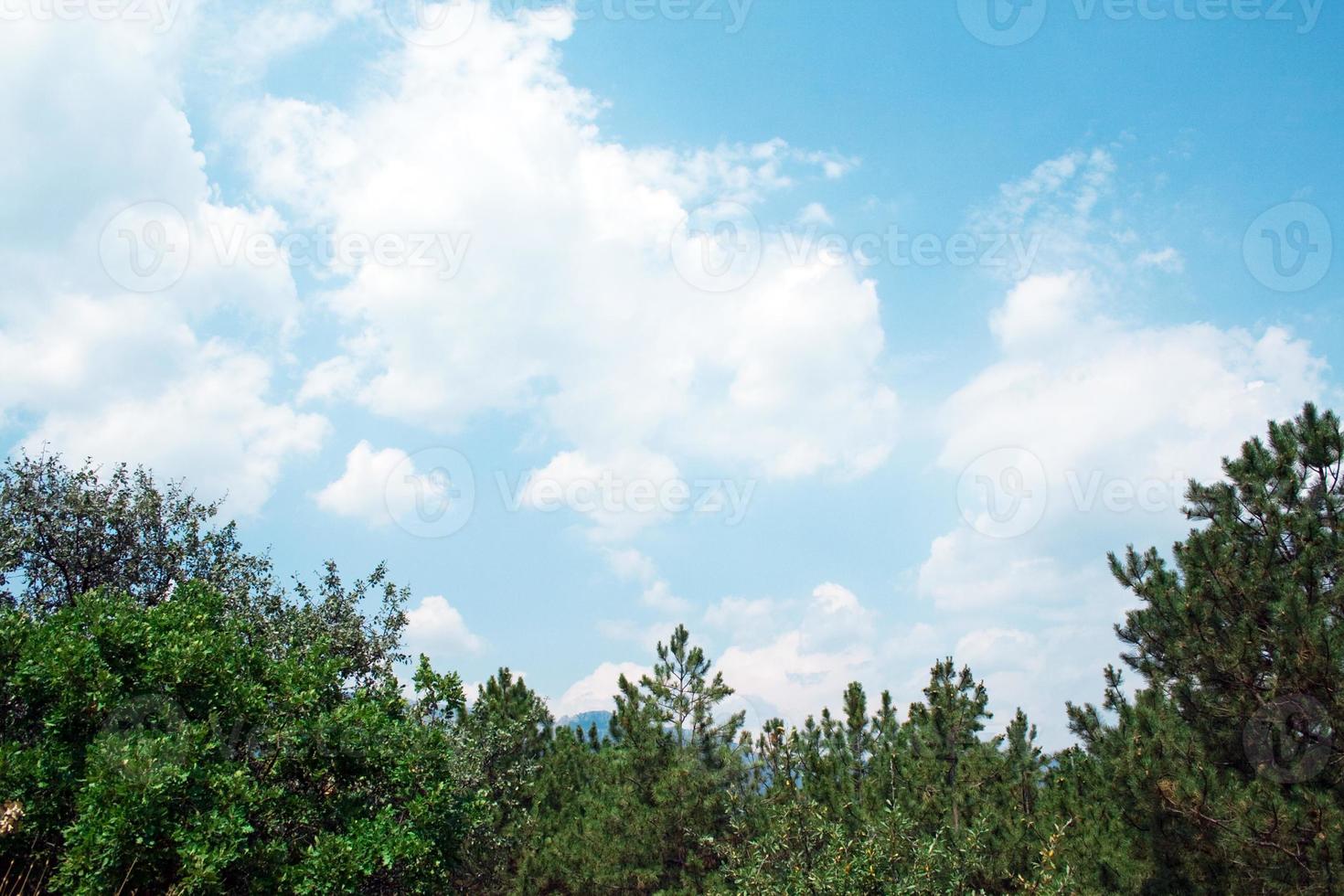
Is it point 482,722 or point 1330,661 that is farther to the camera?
point 482,722

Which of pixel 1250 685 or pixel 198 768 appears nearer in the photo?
pixel 198 768

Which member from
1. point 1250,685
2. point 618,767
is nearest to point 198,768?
point 618,767

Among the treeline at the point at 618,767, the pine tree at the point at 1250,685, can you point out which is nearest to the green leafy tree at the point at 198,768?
the treeline at the point at 618,767

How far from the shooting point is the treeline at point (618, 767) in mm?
11258

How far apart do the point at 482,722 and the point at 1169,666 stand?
14406mm

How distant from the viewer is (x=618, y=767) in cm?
2111

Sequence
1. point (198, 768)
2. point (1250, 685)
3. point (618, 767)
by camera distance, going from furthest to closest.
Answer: point (618, 767)
point (1250, 685)
point (198, 768)

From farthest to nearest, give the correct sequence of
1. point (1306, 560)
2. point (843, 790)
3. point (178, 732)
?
point (843, 790), point (1306, 560), point (178, 732)

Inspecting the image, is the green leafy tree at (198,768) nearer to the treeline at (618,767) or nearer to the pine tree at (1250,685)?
the treeline at (618,767)

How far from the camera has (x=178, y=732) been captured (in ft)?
38.0

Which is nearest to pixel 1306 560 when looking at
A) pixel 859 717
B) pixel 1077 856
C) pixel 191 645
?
pixel 1077 856

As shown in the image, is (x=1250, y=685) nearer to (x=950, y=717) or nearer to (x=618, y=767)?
(x=950, y=717)

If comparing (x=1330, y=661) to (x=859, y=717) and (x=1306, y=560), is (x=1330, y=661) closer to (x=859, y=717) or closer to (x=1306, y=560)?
(x=1306, y=560)

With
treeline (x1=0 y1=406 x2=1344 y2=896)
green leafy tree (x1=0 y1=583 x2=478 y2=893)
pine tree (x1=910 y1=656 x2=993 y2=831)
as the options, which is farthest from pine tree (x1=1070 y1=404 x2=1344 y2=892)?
green leafy tree (x1=0 y1=583 x2=478 y2=893)
